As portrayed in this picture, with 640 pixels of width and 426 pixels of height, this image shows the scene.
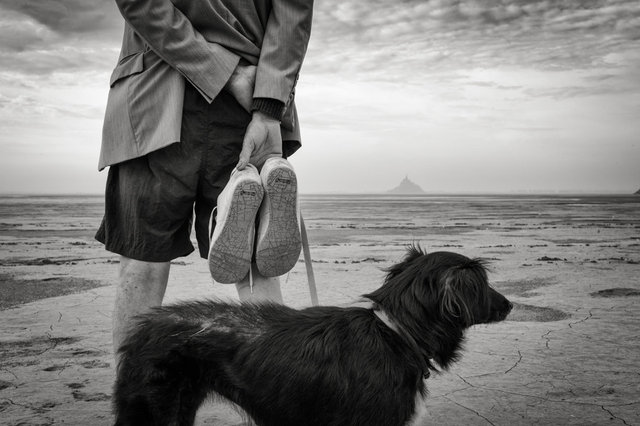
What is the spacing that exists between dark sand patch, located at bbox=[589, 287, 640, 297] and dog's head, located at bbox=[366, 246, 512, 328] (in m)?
4.18

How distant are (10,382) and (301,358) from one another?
2093 millimetres

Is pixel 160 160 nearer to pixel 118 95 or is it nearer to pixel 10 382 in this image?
pixel 118 95

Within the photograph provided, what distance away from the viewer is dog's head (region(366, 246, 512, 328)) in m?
2.57

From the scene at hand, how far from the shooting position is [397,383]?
2.40 metres

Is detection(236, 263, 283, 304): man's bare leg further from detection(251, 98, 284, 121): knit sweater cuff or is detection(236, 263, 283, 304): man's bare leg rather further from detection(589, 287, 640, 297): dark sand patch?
detection(589, 287, 640, 297): dark sand patch

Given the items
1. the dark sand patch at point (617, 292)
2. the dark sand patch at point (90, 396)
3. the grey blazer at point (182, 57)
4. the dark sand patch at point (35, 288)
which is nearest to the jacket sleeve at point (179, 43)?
the grey blazer at point (182, 57)

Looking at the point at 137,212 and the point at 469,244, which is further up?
the point at 137,212

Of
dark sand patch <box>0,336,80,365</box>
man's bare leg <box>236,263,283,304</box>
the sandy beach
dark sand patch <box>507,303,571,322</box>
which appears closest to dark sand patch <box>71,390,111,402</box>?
the sandy beach

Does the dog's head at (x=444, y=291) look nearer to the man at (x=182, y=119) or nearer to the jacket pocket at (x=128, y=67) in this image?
the man at (x=182, y=119)

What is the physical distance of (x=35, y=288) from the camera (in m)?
6.74

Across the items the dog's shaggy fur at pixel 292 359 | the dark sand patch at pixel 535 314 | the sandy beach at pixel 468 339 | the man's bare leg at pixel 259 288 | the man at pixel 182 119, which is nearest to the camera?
the dog's shaggy fur at pixel 292 359

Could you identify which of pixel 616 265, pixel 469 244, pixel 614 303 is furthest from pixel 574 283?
pixel 469 244

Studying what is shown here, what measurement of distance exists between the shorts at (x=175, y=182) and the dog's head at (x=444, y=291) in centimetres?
97

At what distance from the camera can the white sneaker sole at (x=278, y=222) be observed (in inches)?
108
